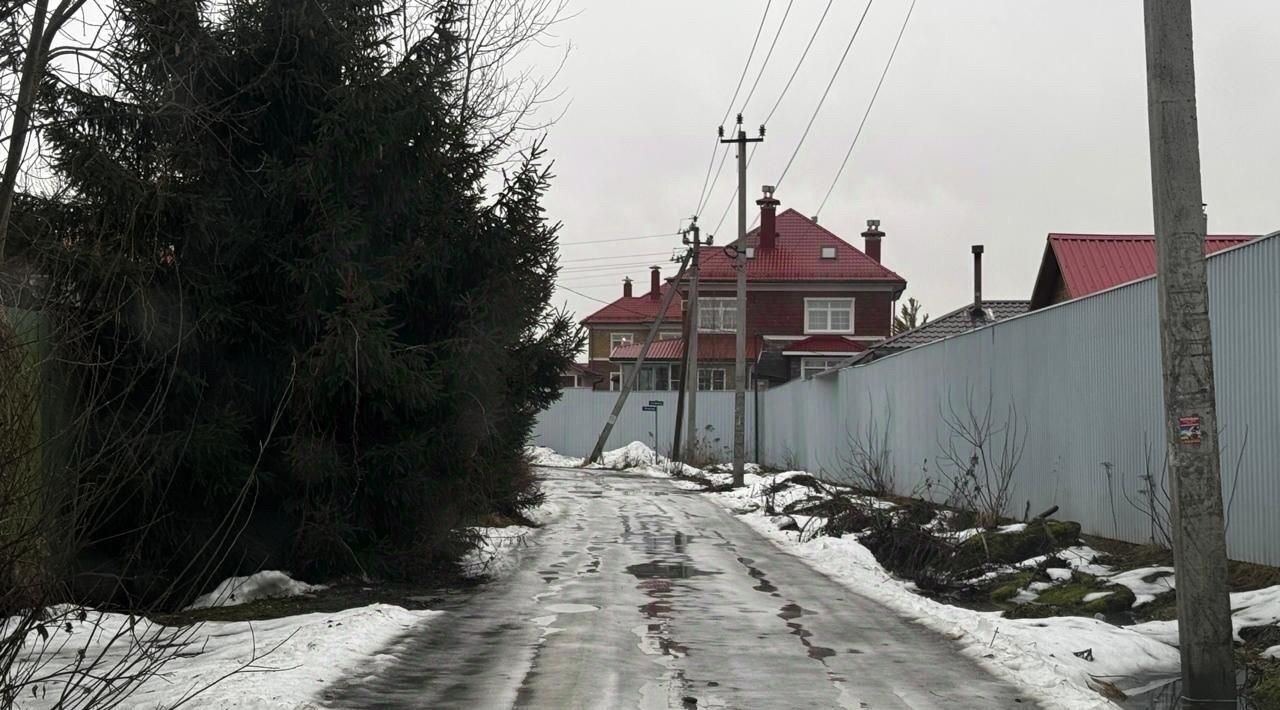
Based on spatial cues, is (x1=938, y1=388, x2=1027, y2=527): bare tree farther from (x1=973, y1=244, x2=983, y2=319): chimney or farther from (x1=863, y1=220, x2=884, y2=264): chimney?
(x1=863, y1=220, x2=884, y2=264): chimney

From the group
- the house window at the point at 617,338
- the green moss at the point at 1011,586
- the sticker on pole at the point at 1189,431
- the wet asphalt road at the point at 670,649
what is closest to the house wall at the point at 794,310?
the house window at the point at 617,338

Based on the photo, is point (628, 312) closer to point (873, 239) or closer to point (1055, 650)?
point (873, 239)

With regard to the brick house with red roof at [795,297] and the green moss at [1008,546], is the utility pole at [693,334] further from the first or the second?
the green moss at [1008,546]

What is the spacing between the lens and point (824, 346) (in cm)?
5788

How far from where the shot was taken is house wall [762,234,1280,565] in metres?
10.8

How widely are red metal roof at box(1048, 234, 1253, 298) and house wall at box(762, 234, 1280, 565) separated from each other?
465 centimetres

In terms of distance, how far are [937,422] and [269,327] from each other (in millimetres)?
13338

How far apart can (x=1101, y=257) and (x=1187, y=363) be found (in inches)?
846

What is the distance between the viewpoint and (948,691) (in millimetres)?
7527

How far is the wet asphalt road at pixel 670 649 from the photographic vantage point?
23.9ft

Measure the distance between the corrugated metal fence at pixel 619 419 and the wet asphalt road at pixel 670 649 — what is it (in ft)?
116

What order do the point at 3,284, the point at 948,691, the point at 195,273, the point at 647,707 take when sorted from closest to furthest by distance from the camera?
the point at 647,707 → the point at 948,691 → the point at 3,284 → the point at 195,273

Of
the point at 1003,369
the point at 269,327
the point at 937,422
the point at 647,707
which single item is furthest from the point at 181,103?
the point at 937,422

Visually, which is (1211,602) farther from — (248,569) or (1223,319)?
(248,569)
